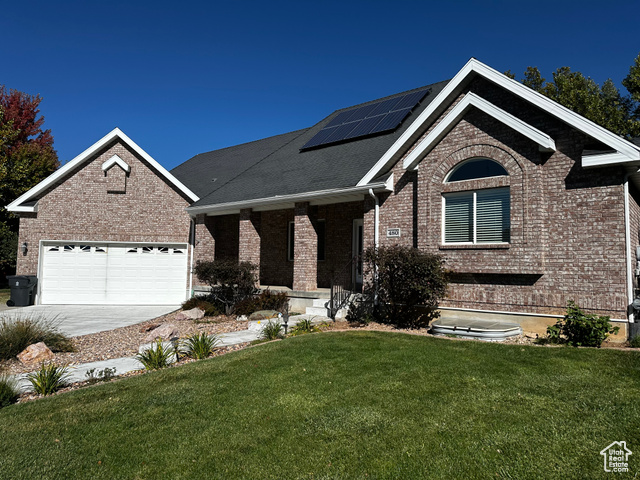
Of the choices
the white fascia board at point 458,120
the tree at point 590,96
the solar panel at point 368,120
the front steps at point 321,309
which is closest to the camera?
the white fascia board at point 458,120

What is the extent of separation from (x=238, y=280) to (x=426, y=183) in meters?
6.68

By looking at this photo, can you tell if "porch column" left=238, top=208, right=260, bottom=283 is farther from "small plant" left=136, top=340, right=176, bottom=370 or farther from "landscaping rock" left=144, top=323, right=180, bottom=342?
"small plant" left=136, top=340, right=176, bottom=370

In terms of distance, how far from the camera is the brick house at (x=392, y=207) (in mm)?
9102

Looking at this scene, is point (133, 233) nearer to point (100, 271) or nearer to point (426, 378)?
point (100, 271)

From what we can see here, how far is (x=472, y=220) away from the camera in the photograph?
408 inches

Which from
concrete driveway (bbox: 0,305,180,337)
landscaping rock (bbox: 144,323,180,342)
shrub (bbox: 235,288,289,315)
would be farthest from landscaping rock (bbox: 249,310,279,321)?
concrete driveway (bbox: 0,305,180,337)

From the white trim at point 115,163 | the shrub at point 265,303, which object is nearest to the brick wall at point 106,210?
the white trim at point 115,163

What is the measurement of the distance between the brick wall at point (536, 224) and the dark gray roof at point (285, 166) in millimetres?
3470

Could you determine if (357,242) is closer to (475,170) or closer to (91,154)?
(475,170)

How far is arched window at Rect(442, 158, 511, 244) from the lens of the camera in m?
9.94

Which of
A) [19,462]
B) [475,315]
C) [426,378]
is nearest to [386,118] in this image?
[475,315]

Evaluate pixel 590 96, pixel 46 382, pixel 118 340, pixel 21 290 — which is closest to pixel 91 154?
pixel 21 290

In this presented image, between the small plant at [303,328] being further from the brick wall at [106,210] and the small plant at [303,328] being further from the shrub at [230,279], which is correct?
the brick wall at [106,210]

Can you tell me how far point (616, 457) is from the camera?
12.5ft
